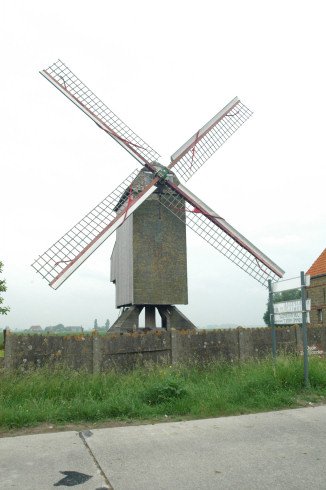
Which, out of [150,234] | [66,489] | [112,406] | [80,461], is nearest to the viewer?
[66,489]

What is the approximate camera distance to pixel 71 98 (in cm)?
1521

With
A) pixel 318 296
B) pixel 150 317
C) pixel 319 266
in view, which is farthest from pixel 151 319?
pixel 319 266

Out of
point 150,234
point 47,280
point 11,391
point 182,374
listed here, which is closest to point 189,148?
point 150,234

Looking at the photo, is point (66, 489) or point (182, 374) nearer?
point (66, 489)

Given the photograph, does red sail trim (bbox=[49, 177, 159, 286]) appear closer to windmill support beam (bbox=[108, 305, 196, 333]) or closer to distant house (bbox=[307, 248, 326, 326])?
windmill support beam (bbox=[108, 305, 196, 333])

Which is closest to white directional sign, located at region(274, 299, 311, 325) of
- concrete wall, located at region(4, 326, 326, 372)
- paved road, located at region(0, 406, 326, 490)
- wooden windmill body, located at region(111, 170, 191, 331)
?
concrete wall, located at region(4, 326, 326, 372)

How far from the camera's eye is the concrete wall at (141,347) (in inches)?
334

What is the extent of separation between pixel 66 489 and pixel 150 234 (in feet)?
33.6

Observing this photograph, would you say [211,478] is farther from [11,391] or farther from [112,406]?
[11,391]

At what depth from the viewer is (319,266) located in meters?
28.0

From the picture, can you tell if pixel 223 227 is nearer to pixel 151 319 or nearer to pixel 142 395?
pixel 151 319

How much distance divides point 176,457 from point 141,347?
5.63 metres

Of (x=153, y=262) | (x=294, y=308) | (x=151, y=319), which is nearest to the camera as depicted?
(x=294, y=308)

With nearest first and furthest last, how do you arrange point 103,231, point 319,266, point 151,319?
point 103,231 < point 151,319 < point 319,266
